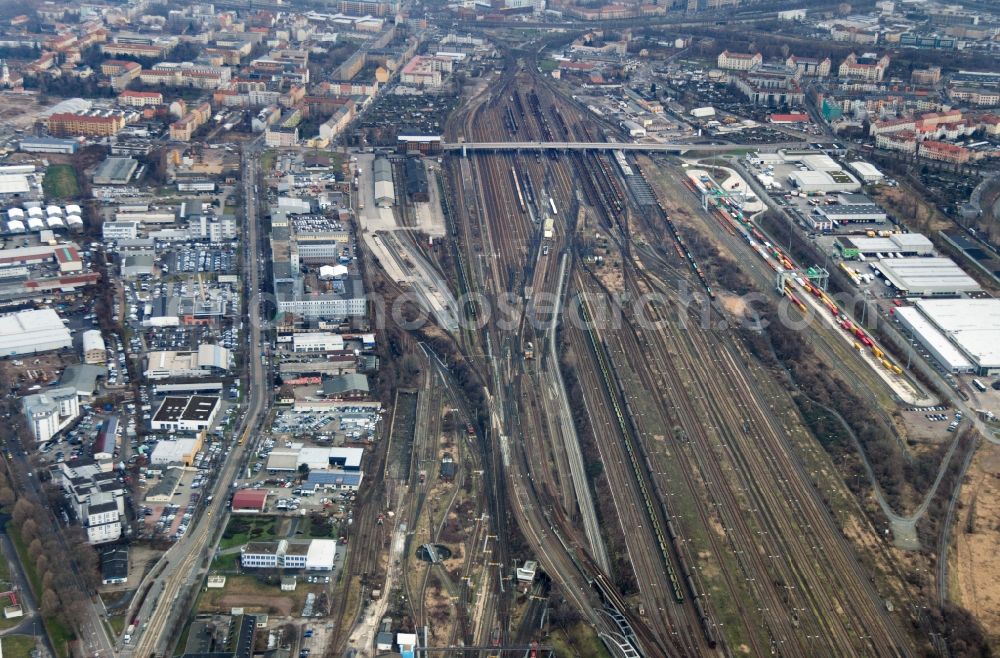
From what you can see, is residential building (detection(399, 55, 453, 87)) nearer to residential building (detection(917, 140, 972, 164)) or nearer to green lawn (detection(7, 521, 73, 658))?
residential building (detection(917, 140, 972, 164))

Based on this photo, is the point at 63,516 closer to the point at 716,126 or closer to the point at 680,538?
the point at 680,538

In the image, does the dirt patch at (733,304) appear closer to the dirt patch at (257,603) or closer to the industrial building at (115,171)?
the dirt patch at (257,603)

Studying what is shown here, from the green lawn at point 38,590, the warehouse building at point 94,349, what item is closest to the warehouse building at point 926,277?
the warehouse building at point 94,349

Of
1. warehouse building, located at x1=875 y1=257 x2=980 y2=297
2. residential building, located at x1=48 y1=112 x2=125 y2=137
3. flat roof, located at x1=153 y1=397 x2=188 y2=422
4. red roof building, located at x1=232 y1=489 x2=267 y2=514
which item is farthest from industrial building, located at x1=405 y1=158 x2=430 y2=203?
red roof building, located at x1=232 y1=489 x2=267 y2=514

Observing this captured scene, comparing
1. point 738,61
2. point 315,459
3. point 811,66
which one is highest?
point 738,61

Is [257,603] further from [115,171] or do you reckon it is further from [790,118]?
[790,118]

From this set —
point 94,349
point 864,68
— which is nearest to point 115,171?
point 94,349
